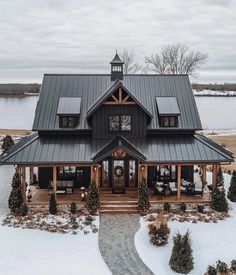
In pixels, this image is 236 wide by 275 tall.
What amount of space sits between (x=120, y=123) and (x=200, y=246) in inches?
374

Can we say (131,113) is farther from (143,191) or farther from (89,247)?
(89,247)

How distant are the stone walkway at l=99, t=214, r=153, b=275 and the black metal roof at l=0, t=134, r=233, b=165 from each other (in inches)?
144

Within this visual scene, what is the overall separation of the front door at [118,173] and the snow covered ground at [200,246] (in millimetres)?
4500

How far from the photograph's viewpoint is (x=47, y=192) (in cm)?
2516

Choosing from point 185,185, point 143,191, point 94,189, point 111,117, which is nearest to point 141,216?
point 143,191

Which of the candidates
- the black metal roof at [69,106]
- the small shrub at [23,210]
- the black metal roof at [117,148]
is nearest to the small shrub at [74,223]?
the small shrub at [23,210]

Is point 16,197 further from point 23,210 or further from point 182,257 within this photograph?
point 182,257

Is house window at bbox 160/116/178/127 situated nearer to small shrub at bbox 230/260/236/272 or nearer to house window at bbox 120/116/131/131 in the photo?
house window at bbox 120/116/131/131

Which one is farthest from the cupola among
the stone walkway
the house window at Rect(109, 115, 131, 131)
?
the stone walkway

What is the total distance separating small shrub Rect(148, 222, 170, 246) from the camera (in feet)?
60.6

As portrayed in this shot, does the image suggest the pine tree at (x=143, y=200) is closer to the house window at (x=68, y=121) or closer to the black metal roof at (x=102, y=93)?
the black metal roof at (x=102, y=93)

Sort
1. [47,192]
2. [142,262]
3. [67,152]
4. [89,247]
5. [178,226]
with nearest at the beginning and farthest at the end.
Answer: [142,262] → [89,247] → [178,226] → [67,152] → [47,192]

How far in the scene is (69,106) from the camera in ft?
82.9

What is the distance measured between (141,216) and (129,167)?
420 cm
